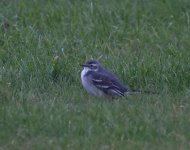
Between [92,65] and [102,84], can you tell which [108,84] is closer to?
[102,84]

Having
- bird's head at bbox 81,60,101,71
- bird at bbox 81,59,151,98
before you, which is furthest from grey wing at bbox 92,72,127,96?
bird's head at bbox 81,60,101,71

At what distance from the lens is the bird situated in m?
10.3

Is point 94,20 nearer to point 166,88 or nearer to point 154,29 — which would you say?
point 154,29

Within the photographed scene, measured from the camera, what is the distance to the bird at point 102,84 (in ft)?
33.7

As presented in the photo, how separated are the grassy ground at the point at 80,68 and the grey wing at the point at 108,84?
0.60 feet

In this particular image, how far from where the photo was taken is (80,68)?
11.3 m

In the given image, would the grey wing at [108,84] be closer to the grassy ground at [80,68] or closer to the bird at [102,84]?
the bird at [102,84]

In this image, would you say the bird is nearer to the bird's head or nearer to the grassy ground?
the bird's head

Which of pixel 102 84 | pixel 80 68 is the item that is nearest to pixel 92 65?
pixel 102 84

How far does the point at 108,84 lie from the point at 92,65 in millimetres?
384

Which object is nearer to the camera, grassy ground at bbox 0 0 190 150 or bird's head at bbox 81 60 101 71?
grassy ground at bbox 0 0 190 150

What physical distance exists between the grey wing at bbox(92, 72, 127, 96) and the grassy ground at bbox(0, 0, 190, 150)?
0.18 meters

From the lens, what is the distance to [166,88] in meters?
10.5

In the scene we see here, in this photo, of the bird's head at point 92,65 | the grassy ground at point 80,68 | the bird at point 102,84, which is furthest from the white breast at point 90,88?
the bird's head at point 92,65
